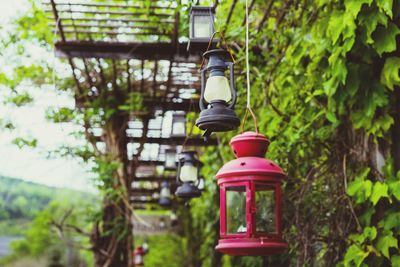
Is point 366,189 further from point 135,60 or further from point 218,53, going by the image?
point 135,60

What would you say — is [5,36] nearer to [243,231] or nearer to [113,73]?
[113,73]

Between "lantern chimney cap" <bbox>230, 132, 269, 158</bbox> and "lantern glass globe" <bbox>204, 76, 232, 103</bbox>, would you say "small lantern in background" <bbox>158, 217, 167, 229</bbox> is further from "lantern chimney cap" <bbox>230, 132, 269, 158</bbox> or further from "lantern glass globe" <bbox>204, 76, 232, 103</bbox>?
"lantern glass globe" <bbox>204, 76, 232, 103</bbox>

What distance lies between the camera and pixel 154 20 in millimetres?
5695

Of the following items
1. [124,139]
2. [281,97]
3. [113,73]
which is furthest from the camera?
[124,139]

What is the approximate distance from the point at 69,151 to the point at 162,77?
1.33 m

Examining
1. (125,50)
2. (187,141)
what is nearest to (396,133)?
(125,50)

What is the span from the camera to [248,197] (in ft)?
9.24

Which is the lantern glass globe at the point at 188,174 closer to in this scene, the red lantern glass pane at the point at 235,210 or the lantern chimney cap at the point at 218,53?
the red lantern glass pane at the point at 235,210

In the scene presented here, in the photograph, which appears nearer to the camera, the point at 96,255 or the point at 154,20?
the point at 154,20

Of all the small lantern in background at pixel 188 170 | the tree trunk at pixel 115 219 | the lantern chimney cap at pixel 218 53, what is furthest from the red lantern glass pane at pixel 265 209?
the tree trunk at pixel 115 219

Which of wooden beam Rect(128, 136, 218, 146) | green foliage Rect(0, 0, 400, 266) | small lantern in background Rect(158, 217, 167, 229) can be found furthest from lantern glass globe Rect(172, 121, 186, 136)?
small lantern in background Rect(158, 217, 167, 229)

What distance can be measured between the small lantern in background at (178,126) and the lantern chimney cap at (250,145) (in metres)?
3.40

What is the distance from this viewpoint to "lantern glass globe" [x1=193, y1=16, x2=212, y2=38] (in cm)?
399

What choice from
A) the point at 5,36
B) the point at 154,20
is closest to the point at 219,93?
the point at 154,20
